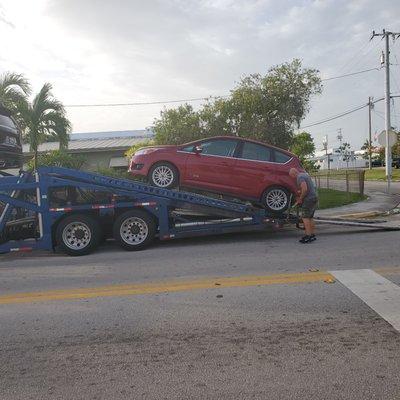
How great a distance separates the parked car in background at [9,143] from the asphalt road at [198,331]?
3250 mm

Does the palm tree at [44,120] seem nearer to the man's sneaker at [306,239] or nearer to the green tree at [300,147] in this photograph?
the green tree at [300,147]

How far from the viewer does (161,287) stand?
6512mm

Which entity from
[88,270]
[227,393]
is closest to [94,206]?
[88,270]

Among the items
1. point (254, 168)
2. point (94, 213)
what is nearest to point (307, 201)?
point (254, 168)

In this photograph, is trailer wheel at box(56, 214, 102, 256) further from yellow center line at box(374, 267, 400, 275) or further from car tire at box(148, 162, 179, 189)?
yellow center line at box(374, 267, 400, 275)

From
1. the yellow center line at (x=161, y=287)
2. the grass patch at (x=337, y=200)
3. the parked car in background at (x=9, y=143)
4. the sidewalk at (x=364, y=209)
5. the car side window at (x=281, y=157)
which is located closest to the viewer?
the yellow center line at (x=161, y=287)

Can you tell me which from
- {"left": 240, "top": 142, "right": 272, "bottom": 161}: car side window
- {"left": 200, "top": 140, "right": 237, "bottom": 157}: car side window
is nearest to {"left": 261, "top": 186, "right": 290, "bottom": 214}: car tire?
{"left": 240, "top": 142, "right": 272, "bottom": 161}: car side window

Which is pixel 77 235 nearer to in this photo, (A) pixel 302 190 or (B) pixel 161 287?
(B) pixel 161 287

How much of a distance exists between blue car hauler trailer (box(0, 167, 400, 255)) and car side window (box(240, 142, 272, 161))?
1054 millimetres

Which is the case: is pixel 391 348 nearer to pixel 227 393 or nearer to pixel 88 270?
pixel 227 393

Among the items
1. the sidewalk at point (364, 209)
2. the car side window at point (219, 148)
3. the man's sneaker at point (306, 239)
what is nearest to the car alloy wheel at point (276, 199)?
the man's sneaker at point (306, 239)

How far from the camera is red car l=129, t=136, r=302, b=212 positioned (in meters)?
10.3

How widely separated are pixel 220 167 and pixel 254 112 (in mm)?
11839

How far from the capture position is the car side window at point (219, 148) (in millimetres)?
10336
